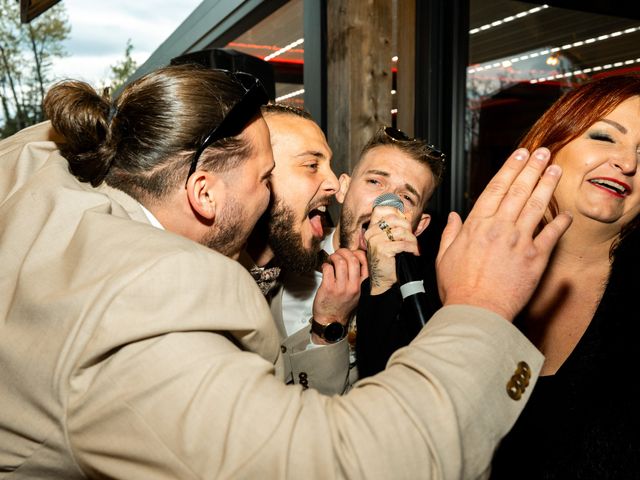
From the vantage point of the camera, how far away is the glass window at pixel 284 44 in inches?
180

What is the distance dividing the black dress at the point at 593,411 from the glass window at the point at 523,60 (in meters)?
1.83

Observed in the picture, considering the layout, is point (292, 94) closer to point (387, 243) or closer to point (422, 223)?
point (422, 223)

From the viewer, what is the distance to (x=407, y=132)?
10.8ft

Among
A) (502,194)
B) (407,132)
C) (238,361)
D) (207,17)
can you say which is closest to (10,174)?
(238,361)

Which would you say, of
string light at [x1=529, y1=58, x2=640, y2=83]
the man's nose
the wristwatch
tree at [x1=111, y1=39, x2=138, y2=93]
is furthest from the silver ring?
tree at [x1=111, y1=39, x2=138, y2=93]

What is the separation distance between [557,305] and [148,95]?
1380 millimetres

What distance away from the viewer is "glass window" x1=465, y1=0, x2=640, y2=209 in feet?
11.3

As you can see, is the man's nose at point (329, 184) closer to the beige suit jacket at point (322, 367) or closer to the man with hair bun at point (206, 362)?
the beige suit jacket at point (322, 367)

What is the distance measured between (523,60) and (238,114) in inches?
118

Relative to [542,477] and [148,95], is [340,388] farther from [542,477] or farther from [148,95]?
[148,95]

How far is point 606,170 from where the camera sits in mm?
1650

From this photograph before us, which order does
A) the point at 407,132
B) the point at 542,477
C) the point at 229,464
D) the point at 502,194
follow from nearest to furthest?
the point at 229,464 → the point at 502,194 → the point at 542,477 → the point at 407,132

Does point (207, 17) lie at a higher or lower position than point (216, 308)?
higher

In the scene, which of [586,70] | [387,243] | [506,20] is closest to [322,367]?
[387,243]
